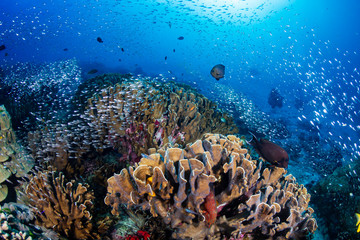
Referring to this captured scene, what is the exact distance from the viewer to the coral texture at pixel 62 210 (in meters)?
2.85

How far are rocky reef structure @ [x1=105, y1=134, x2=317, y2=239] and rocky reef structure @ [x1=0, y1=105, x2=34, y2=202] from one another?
3.52 m

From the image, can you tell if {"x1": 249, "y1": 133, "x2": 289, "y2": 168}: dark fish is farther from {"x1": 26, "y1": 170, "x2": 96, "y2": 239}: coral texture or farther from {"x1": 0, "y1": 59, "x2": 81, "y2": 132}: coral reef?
{"x1": 0, "y1": 59, "x2": 81, "y2": 132}: coral reef

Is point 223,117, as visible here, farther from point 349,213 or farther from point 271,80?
point 271,80

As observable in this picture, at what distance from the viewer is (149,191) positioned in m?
2.04

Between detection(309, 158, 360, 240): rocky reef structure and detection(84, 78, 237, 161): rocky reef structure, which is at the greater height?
detection(84, 78, 237, 161): rocky reef structure

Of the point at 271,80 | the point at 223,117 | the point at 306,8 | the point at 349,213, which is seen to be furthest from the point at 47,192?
the point at 306,8

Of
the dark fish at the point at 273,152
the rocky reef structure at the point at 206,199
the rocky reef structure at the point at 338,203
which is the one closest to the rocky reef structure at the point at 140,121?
the rocky reef structure at the point at 206,199

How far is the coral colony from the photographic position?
2.13 meters

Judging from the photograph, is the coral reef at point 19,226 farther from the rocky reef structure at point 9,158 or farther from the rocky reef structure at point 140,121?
the rocky reef structure at point 140,121

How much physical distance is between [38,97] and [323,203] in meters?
16.0

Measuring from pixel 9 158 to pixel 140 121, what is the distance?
345 centimetres

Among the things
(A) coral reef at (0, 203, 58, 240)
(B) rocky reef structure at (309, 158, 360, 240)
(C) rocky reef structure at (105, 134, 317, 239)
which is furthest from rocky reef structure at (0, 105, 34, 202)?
(B) rocky reef structure at (309, 158, 360, 240)

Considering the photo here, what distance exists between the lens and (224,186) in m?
2.42

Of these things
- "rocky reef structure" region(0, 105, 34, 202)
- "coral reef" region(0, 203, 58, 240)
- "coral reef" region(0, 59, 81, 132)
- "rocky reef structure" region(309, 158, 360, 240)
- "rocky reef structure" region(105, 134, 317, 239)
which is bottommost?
"rocky reef structure" region(309, 158, 360, 240)
